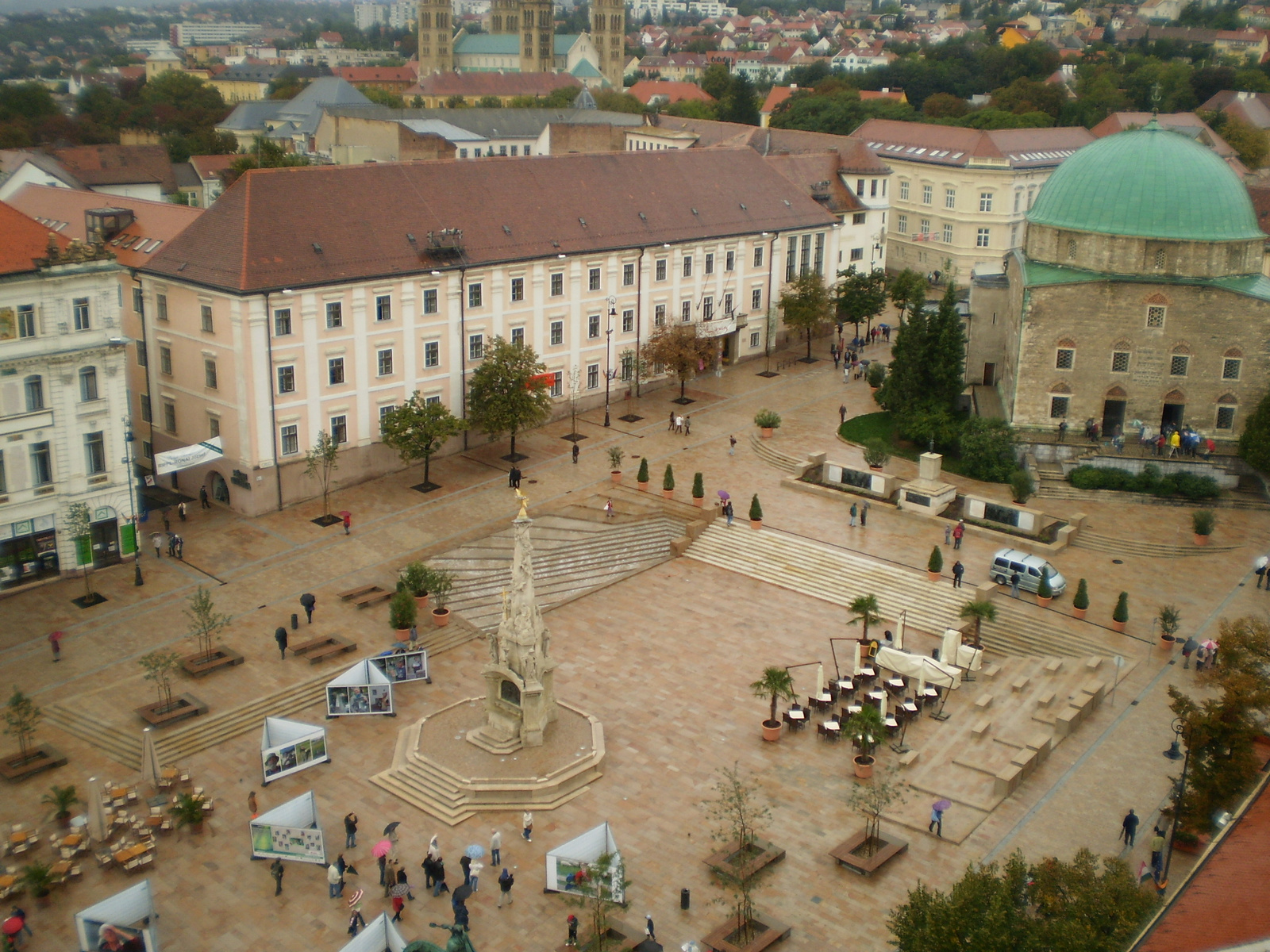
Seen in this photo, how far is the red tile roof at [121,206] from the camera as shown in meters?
61.7

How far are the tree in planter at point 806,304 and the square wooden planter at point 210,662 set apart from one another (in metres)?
43.0

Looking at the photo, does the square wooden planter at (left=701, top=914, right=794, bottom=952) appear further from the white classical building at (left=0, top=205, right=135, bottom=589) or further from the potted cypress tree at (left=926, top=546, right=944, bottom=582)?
the white classical building at (left=0, top=205, right=135, bottom=589)

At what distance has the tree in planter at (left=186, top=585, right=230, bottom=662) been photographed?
42.5 metres

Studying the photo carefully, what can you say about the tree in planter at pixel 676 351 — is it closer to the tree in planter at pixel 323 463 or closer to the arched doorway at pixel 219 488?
the tree in planter at pixel 323 463

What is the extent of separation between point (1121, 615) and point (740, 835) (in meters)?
20.7

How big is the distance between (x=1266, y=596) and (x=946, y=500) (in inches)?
533

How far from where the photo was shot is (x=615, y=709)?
136 ft

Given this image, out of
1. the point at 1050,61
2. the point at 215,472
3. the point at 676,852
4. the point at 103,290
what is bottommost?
the point at 676,852

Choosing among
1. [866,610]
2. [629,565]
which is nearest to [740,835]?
[866,610]

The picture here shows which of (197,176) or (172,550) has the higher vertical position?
(197,176)

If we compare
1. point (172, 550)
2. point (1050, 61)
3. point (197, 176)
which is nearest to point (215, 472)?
point (172, 550)

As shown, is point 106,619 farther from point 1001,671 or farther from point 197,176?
point 197,176

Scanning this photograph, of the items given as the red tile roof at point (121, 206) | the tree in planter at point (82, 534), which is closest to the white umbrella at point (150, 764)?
the tree in planter at point (82, 534)

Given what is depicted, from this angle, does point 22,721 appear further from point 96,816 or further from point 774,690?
point 774,690
